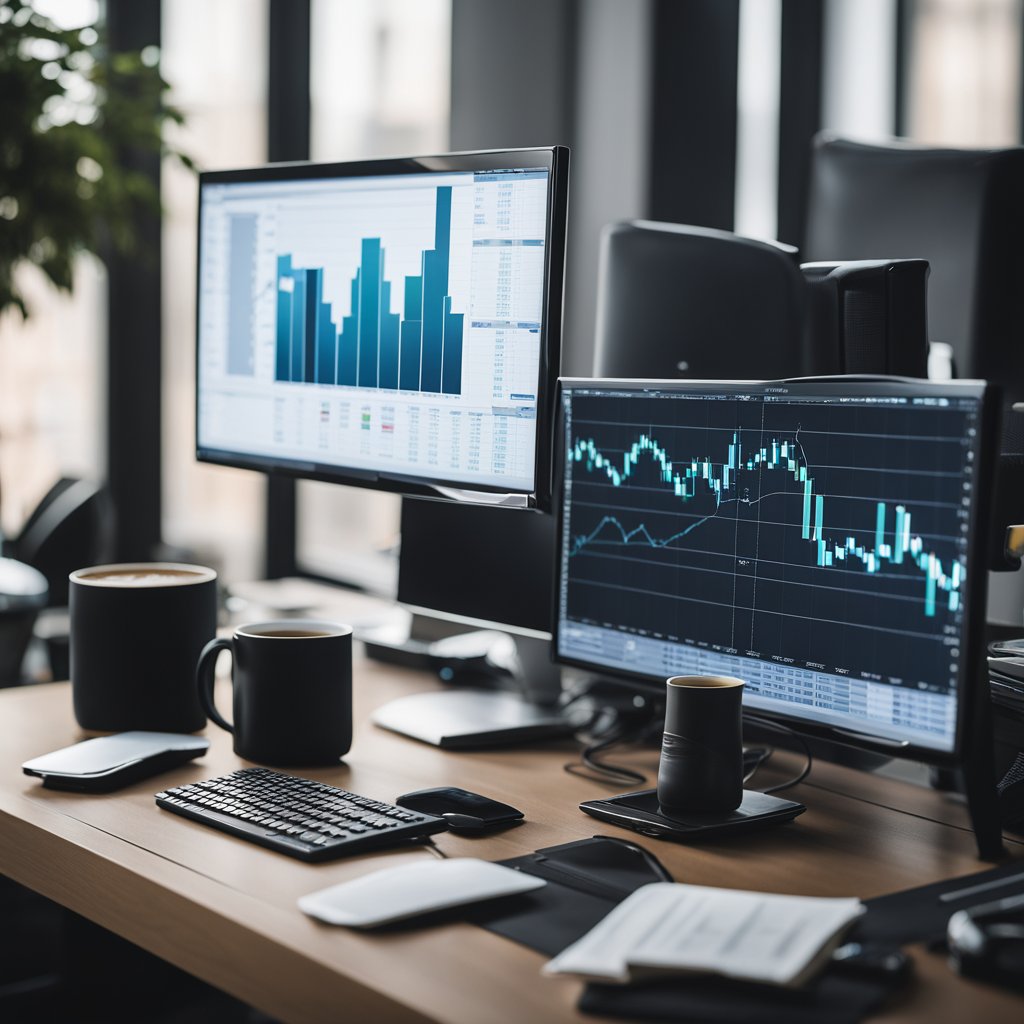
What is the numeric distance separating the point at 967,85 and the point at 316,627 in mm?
2837

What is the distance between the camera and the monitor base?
1.35 metres

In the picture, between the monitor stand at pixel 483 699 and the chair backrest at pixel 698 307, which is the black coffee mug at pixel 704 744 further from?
the chair backrest at pixel 698 307

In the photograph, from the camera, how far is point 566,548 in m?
1.29

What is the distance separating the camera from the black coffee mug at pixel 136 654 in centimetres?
135

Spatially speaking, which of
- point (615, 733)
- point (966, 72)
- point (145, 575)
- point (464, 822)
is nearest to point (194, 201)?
point (966, 72)

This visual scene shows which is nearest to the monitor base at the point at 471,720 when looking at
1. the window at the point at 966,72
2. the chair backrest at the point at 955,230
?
the chair backrest at the point at 955,230

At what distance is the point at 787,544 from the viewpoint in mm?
1109

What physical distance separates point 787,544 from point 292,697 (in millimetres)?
470

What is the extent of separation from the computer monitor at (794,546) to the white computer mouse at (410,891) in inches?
11.8

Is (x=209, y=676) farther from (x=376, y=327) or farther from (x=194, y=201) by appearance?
(x=194, y=201)

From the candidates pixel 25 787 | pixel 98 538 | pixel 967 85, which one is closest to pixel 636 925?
pixel 25 787

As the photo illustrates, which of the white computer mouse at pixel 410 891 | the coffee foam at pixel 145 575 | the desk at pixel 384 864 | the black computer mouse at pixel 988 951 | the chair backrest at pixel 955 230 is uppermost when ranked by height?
the chair backrest at pixel 955 230

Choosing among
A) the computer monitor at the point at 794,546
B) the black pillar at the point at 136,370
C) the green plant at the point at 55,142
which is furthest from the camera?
the black pillar at the point at 136,370

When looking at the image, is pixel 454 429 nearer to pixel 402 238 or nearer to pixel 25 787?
pixel 402 238
